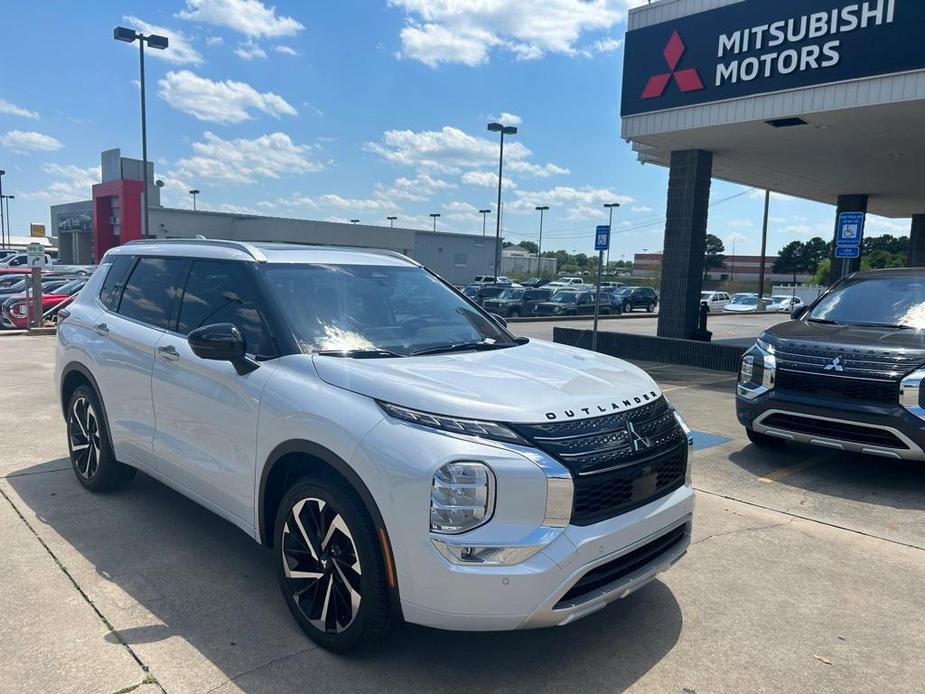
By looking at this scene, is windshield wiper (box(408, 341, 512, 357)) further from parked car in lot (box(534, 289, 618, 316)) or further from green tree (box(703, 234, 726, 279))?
green tree (box(703, 234, 726, 279))

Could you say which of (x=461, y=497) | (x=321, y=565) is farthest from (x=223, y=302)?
(x=461, y=497)

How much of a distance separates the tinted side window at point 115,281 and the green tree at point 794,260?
10036 cm

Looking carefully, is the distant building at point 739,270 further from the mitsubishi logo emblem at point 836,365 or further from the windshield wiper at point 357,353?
the windshield wiper at point 357,353

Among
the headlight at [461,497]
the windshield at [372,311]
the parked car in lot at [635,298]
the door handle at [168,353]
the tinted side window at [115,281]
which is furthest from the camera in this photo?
the parked car in lot at [635,298]

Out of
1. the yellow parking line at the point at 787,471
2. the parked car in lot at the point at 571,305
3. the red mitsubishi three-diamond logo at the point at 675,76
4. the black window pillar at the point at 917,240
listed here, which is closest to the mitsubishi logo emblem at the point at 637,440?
the yellow parking line at the point at 787,471

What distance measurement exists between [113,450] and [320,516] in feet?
8.06

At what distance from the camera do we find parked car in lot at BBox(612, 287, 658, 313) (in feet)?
126

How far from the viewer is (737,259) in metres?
114

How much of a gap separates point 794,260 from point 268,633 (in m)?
105

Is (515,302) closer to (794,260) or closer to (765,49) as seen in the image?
(765,49)

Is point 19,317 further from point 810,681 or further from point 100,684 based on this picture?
point 810,681

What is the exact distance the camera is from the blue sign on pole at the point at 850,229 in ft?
36.3

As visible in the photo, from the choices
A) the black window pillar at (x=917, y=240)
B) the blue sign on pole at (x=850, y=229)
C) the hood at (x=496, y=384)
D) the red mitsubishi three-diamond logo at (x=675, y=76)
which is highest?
the red mitsubishi three-diamond logo at (x=675, y=76)

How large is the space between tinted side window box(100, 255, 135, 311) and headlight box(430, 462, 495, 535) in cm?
335
